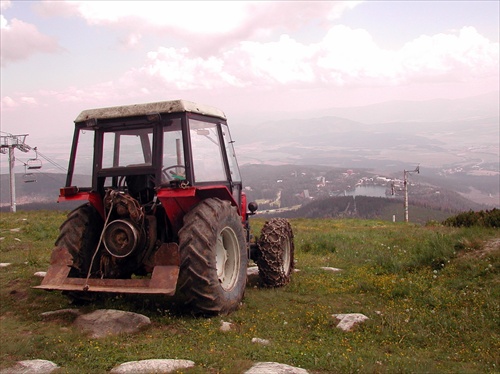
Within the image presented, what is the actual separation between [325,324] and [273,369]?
204 cm

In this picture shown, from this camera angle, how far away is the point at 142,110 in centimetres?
662

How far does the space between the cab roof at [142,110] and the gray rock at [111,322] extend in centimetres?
278

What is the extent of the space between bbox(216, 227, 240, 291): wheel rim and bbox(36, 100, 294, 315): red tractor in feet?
0.05

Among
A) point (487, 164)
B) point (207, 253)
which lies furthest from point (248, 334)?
point (487, 164)

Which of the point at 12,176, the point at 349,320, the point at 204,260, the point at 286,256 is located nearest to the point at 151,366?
the point at 204,260

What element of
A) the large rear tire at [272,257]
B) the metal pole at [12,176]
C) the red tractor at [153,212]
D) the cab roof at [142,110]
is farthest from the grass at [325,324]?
the metal pole at [12,176]

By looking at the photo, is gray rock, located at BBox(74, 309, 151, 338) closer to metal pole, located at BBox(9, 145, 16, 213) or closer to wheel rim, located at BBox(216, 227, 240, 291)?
wheel rim, located at BBox(216, 227, 240, 291)

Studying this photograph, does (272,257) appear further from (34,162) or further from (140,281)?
(34,162)

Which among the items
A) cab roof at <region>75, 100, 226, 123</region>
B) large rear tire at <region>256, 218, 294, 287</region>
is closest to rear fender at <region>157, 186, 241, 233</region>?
cab roof at <region>75, 100, 226, 123</region>

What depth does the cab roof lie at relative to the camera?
21.4ft

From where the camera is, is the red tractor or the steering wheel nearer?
the red tractor

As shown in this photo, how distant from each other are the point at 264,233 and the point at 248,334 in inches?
125

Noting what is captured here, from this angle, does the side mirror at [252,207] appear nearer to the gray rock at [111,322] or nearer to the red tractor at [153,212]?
the red tractor at [153,212]

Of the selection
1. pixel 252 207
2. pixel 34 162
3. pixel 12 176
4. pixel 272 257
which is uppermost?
pixel 34 162
